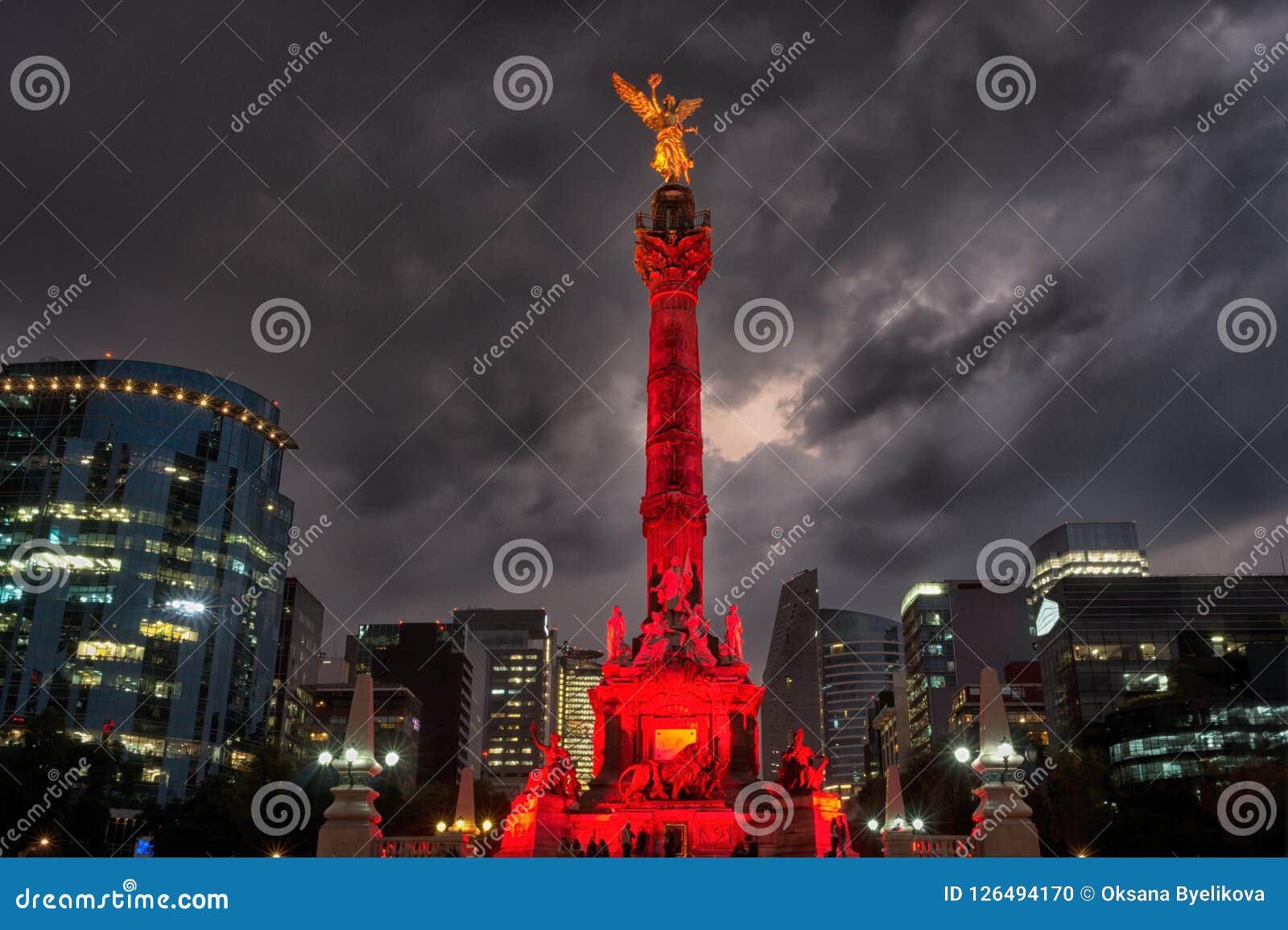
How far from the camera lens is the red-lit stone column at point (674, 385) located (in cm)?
4728

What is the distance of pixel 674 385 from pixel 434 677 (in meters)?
122

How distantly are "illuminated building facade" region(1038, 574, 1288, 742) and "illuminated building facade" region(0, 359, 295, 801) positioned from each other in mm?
75055

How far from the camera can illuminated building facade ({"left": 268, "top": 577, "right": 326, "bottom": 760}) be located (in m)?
119

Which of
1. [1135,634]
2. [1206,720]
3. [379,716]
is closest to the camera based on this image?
[1206,720]

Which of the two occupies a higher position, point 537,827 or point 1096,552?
point 1096,552

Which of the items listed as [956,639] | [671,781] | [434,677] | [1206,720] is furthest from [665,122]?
[434,677]

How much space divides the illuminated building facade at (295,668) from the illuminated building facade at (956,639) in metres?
71.1

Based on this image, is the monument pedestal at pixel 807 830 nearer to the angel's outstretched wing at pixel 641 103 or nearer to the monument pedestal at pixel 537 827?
the monument pedestal at pixel 537 827

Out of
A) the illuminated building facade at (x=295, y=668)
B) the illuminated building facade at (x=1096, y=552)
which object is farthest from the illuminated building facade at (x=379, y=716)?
the illuminated building facade at (x=1096, y=552)

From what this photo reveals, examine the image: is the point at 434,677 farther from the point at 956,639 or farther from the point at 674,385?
the point at 674,385

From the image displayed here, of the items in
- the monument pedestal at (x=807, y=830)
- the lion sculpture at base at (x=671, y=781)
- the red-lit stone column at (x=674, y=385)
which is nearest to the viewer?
the monument pedestal at (x=807, y=830)

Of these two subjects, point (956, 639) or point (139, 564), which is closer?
point (139, 564)

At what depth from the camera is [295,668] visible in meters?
126
